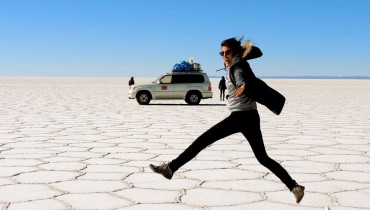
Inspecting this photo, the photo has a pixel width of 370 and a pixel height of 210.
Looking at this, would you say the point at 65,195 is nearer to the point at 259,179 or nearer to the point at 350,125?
the point at 259,179

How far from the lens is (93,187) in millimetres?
5902

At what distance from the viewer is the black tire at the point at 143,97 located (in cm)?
2269

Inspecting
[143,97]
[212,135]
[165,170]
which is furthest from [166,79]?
[212,135]

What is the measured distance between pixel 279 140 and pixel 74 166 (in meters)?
4.29

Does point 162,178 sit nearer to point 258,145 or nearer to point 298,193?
point 258,145

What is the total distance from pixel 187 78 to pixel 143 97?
1941mm

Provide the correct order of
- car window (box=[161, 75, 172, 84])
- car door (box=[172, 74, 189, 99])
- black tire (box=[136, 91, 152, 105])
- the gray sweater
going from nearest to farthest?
the gray sweater < black tire (box=[136, 91, 152, 105]) < car door (box=[172, 74, 189, 99]) < car window (box=[161, 75, 172, 84])

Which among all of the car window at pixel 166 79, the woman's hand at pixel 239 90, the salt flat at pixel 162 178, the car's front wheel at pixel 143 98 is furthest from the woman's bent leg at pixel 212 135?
the car window at pixel 166 79

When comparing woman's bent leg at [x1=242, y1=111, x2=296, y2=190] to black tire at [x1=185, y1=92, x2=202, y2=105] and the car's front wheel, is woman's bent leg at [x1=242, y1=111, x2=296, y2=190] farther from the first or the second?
black tire at [x1=185, y1=92, x2=202, y2=105]

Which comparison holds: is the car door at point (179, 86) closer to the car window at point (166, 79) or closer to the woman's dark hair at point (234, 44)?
the car window at point (166, 79)

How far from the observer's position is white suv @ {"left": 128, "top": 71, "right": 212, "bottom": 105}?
74.7 ft

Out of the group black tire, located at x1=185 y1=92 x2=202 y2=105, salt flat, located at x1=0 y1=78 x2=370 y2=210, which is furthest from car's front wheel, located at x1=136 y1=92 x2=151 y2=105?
salt flat, located at x1=0 y1=78 x2=370 y2=210

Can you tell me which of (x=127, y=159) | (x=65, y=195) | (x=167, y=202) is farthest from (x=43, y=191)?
(x=127, y=159)

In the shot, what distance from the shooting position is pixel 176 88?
901 inches
